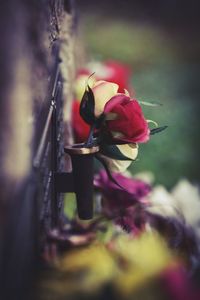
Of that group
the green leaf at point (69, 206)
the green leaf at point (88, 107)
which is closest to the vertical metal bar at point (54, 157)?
the green leaf at point (88, 107)

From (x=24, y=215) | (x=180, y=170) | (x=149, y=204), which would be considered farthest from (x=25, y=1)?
(x=180, y=170)

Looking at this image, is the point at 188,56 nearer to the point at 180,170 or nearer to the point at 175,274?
the point at 180,170

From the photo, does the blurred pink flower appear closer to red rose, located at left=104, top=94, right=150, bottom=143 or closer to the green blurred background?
red rose, located at left=104, top=94, right=150, bottom=143

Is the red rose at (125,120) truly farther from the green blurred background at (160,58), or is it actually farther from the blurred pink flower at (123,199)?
the green blurred background at (160,58)

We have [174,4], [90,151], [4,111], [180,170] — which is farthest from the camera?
[174,4]

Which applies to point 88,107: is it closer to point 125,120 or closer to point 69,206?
point 125,120

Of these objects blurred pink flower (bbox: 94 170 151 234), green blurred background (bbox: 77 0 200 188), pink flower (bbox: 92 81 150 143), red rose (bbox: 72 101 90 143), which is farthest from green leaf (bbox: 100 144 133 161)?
green blurred background (bbox: 77 0 200 188)
